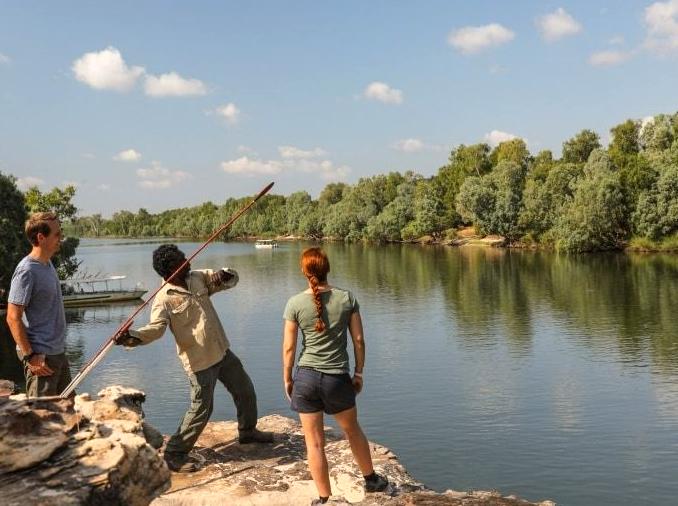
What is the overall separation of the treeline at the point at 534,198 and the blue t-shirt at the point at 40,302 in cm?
4240

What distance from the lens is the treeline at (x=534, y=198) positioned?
204 feet

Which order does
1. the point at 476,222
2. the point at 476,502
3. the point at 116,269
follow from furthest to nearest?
the point at 476,222
the point at 116,269
the point at 476,502

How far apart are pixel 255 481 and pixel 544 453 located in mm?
9727

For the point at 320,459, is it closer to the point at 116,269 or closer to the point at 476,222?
the point at 116,269

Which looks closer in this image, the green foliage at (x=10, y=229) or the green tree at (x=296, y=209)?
the green foliage at (x=10, y=229)

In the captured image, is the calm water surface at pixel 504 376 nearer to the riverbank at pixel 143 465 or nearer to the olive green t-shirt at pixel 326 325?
the riverbank at pixel 143 465

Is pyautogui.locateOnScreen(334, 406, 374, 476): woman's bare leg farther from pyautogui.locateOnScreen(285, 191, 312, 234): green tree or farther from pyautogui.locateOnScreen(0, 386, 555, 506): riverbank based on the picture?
pyautogui.locateOnScreen(285, 191, 312, 234): green tree

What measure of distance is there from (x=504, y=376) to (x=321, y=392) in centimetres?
1660

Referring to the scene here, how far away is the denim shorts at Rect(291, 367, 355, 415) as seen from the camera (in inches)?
221

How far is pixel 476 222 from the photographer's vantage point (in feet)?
284

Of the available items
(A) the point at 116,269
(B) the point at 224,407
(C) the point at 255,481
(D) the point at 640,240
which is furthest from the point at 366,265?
(C) the point at 255,481

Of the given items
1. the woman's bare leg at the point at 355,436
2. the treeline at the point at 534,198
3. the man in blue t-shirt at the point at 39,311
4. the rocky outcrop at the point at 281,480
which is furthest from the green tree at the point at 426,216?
the man in blue t-shirt at the point at 39,311

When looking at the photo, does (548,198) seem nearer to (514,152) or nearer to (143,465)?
(514,152)

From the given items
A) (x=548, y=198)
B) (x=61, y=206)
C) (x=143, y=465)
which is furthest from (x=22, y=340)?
(x=548, y=198)
